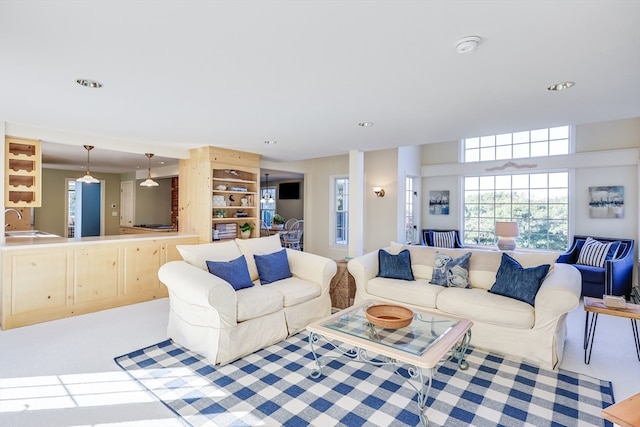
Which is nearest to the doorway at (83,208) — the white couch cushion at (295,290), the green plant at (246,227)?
the green plant at (246,227)

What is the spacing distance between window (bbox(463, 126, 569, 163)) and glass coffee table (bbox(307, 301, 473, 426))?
447 cm

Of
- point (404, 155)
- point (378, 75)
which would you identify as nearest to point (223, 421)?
point (378, 75)

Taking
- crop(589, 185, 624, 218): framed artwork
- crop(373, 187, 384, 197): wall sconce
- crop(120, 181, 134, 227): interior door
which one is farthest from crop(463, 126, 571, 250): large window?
crop(120, 181, 134, 227): interior door

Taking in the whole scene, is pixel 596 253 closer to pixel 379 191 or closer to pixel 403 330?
pixel 379 191

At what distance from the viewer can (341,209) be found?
7391mm

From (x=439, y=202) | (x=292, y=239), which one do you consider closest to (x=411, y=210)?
(x=439, y=202)

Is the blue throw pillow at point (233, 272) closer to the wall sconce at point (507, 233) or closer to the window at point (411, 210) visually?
the window at point (411, 210)

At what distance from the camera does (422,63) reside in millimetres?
2146

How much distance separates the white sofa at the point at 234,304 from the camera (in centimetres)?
276

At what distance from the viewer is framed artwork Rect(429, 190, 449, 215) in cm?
763

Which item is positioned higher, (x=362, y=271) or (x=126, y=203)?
(x=126, y=203)

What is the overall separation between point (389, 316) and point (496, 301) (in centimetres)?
110

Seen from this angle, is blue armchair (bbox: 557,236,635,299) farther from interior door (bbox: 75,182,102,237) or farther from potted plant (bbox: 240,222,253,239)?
interior door (bbox: 75,182,102,237)

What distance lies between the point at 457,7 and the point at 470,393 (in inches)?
96.8
